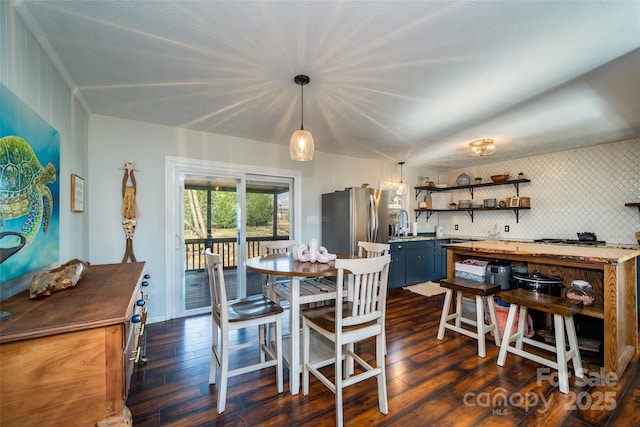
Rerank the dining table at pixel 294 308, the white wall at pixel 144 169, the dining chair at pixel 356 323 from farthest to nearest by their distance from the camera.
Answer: the white wall at pixel 144 169 → the dining table at pixel 294 308 → the dining chair at pixel 356 323

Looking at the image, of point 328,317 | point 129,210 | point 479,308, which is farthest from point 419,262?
point 129,210

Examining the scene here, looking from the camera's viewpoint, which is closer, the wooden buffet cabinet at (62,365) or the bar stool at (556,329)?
the wooden buffet cabinet at (62,365)

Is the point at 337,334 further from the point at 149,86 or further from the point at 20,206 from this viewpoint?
the point at 149,86

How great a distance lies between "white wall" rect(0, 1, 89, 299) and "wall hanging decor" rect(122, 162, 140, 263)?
13.0 inches

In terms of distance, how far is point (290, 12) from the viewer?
58.2 inches

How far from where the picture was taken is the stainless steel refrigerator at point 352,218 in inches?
155

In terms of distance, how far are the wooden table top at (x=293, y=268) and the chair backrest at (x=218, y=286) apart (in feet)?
0.83

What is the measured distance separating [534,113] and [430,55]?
1795 millimetres

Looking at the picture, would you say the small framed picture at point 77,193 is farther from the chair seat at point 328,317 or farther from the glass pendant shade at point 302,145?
the chair seat at point 328,317

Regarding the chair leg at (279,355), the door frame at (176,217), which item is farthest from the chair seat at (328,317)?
the door frame at (176,217)

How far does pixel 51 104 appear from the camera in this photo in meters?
1.89

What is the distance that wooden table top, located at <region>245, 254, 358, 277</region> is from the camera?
1.78m

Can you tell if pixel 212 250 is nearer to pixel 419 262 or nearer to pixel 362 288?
pixel 362 288

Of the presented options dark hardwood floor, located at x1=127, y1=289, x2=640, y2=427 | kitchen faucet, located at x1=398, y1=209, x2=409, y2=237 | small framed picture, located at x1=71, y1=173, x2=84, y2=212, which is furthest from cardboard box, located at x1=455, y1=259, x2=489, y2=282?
small framed picture, located at x1=71, y1=173, x2=84, y2=212
